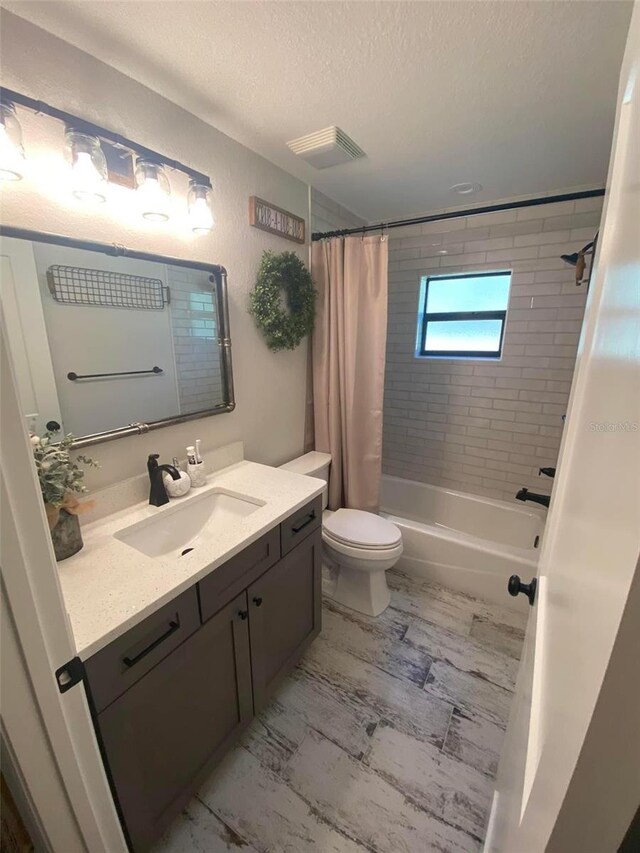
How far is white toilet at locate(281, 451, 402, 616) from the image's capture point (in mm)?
1851

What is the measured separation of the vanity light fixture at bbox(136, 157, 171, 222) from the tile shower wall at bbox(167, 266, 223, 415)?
19 cm

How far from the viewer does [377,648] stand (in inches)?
69.1

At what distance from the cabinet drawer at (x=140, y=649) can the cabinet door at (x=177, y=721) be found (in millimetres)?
30

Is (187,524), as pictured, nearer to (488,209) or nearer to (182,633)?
(182,633)

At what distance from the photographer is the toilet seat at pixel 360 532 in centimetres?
185

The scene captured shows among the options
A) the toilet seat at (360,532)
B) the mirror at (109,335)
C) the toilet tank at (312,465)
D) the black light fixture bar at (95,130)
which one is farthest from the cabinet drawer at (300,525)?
the black light fixture bar at (95,130)

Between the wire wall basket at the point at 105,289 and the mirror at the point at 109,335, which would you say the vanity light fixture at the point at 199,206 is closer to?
the mirror at the point at 109,335

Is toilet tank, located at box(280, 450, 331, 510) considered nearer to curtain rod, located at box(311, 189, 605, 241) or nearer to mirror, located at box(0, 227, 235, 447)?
mirror, located at box(0, 227, 235, 447)

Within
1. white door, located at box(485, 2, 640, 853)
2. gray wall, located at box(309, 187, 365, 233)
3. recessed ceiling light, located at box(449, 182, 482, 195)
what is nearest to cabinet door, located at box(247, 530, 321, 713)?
white door, located at box(485, 2, 640, 853)

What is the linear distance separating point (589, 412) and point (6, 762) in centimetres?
102

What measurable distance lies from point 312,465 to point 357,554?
0.59 metres

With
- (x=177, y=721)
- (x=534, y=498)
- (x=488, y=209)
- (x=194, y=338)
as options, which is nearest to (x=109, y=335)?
(x=194, y=338)

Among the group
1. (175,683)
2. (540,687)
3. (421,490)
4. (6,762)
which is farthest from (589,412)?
(421,490)

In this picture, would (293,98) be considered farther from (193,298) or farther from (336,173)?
(193,298)
